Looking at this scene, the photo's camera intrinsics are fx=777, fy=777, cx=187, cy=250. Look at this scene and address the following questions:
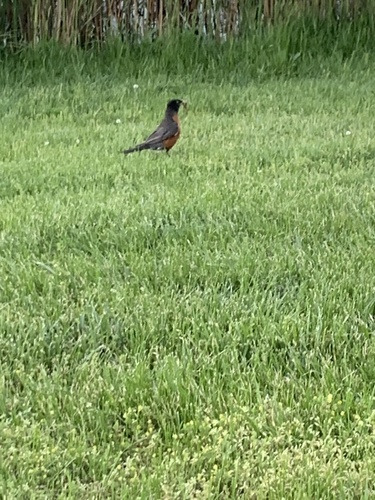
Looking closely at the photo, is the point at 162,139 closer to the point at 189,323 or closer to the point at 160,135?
the point at 160,135

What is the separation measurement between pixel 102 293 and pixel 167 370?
50 cm

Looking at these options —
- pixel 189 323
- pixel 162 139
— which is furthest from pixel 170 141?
pixel 189 323

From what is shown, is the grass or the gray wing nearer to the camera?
the grass

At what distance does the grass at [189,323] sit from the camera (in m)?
1.54

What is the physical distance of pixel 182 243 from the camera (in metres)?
2.70

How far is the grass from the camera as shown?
1543mm

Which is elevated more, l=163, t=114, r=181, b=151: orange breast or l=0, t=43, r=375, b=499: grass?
l=163, t=114, r=181, b=151: orange breast

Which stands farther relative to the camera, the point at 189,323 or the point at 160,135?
the point at 160,135

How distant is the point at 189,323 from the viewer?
2076 mm

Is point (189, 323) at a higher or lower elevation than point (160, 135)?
lower

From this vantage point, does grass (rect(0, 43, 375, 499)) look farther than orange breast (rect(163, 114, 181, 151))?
No

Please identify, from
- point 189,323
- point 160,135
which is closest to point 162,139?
point 160,135

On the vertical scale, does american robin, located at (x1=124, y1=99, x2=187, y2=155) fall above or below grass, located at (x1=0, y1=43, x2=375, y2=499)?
above

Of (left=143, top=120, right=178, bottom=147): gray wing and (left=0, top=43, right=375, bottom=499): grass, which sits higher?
(left=143, top=120, right=178, bottom=147): gray wing
